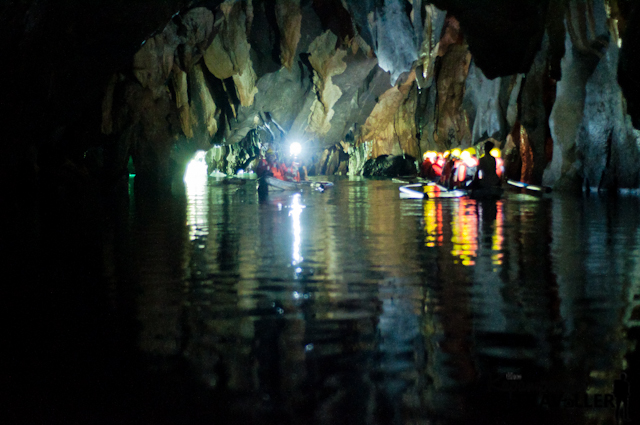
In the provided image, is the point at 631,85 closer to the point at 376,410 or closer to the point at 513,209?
the point at 513,209

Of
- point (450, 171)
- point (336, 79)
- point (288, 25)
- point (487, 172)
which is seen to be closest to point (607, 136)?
point (487, 172)

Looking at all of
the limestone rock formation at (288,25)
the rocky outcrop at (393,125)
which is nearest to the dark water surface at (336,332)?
the limestone rock formation at (288,25)

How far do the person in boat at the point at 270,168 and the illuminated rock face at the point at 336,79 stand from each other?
4.97 metres

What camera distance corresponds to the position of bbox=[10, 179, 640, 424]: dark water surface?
2.25 meters

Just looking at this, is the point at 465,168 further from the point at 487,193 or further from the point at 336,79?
the point at 336,79

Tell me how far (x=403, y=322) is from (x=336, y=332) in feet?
1.34

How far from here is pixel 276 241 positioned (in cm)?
679

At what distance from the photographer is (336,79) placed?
31734 mm

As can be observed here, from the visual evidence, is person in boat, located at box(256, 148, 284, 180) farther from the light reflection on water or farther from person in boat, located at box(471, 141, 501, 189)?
the light reflection on water

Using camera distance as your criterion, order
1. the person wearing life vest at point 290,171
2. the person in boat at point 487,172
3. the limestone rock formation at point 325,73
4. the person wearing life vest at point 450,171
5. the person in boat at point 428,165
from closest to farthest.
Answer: the person in boat at point 487,172, the person wearing life vest at point 450,171, the person wearing life vest at point 290,171, the person in boat at point 428,165, the limestone rock formation at point 325,73

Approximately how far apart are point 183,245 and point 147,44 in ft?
54.1

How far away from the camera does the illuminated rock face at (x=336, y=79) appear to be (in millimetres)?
14820

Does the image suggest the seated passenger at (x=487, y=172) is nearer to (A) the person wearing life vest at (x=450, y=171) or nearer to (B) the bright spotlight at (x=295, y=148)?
(A) the person wearing life vest at (x=450, y=171)

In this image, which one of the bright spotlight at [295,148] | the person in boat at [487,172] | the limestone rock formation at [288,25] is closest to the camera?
the person in boat at [487,172]
